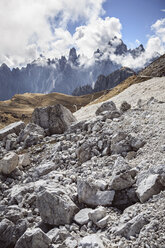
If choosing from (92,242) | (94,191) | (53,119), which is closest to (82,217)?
(94,191)

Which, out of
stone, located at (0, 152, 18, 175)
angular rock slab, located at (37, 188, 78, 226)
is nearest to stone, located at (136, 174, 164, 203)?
angular rock slab, located at (37, 188, 78, 226)

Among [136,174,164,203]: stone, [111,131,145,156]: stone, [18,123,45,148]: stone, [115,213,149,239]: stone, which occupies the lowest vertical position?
[115,213,149,239]: stone

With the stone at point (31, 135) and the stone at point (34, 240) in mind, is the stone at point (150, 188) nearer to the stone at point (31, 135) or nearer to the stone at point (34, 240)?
the stone at point (34, 240)

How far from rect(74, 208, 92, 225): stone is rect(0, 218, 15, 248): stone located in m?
2.54

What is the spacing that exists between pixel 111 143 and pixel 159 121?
341 cm

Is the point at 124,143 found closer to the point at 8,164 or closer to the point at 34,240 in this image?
the point at 34,240

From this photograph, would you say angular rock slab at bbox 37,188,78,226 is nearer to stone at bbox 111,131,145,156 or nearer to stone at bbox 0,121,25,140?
stone at bbox 111,131,145,156

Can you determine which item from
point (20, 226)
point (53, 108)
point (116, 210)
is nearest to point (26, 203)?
point (20, 226)

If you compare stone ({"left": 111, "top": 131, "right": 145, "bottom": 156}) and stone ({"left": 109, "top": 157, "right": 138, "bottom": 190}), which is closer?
stone ({"left": 109, "top": 157, "right": 138, "bottom": 190})

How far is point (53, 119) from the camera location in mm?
20047

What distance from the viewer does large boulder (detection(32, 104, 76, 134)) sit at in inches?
772

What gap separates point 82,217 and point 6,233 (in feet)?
9.79

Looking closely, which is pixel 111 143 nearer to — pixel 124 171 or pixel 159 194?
pixel 124 171

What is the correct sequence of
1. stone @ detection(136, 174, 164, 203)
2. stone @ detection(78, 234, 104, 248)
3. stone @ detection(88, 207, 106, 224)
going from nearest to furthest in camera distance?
stone @ detection(78, 234, 104, 248) → stone @ detection(136, 174, 164, 203) → stone @ detection(88, 207, 106, 224)
